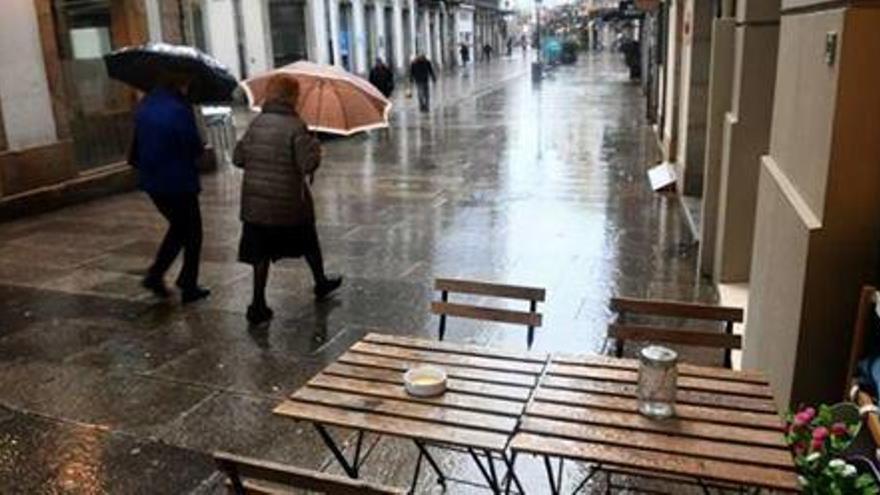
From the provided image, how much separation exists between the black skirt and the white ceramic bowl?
3046 millimetres

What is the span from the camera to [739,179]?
595 centimetres

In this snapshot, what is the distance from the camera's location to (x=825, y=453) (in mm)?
2318

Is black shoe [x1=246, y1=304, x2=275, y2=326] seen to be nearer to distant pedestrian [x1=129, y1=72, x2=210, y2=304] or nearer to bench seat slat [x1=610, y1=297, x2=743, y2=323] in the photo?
distant pedestrian [x1=129, y1=72, x2=210, y2=304]

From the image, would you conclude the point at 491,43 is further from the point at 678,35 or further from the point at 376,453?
the point at 376,453

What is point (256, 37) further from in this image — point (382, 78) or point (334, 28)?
point (382, 78)

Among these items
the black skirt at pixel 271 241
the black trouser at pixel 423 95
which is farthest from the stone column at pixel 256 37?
the black skirt at pixel 271 241

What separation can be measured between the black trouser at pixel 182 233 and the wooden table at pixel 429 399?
341 cm

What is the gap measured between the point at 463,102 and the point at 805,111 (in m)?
21.7

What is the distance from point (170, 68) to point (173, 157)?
2.22 feet

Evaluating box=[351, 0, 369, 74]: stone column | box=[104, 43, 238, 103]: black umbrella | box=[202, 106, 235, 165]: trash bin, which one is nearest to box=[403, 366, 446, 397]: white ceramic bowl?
box=[104, 43, 238, 103]: black umbrella

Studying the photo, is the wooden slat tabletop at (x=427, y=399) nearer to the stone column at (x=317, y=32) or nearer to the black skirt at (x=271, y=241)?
the black skirt at (x=271, y=241)

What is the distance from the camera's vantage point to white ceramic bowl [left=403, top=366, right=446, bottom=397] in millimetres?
2900

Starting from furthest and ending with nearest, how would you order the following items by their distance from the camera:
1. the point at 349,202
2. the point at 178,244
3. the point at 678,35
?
the point at 678,35
the point at 349,202
the point at 178,244

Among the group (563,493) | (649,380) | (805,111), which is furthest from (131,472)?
(805,111)
